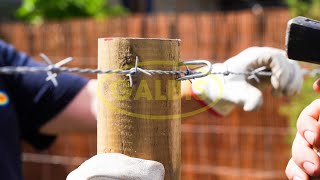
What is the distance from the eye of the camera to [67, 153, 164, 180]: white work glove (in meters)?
1.32

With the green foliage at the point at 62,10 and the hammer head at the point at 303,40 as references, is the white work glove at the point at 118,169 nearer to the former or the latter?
the hammer head at the point at 303,40

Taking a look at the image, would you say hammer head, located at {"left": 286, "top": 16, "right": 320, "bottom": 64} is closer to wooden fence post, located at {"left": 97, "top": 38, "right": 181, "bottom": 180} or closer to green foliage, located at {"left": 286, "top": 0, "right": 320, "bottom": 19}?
wooden fence post, located at {"left": 97, "top": 38, "right": 181, "bottom": 180}

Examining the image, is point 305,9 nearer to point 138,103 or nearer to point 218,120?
point 218,120

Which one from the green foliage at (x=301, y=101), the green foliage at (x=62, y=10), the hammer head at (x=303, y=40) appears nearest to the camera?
the hammer head at (x=303, y=40)

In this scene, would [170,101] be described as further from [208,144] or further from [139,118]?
[208,144]

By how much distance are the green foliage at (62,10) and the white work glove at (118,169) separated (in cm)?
697

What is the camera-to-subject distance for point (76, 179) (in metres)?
1.34

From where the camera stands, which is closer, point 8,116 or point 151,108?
point 151,108

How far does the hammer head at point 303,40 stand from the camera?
1.29 meters

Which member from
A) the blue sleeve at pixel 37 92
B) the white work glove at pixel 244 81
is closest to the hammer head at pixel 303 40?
the white work glove at pixel 244 81

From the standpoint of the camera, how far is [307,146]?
4.60 feet

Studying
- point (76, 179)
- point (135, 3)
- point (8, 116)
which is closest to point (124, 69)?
point (76, 179)

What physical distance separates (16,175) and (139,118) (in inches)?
47.5

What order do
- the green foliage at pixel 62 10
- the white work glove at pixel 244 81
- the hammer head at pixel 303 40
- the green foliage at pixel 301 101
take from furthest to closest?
the green foliage at pixel 62 10, the green foliage at pixel 301 101, the white work glove at pixel 244 81, the hammer head at pixel 303 40
